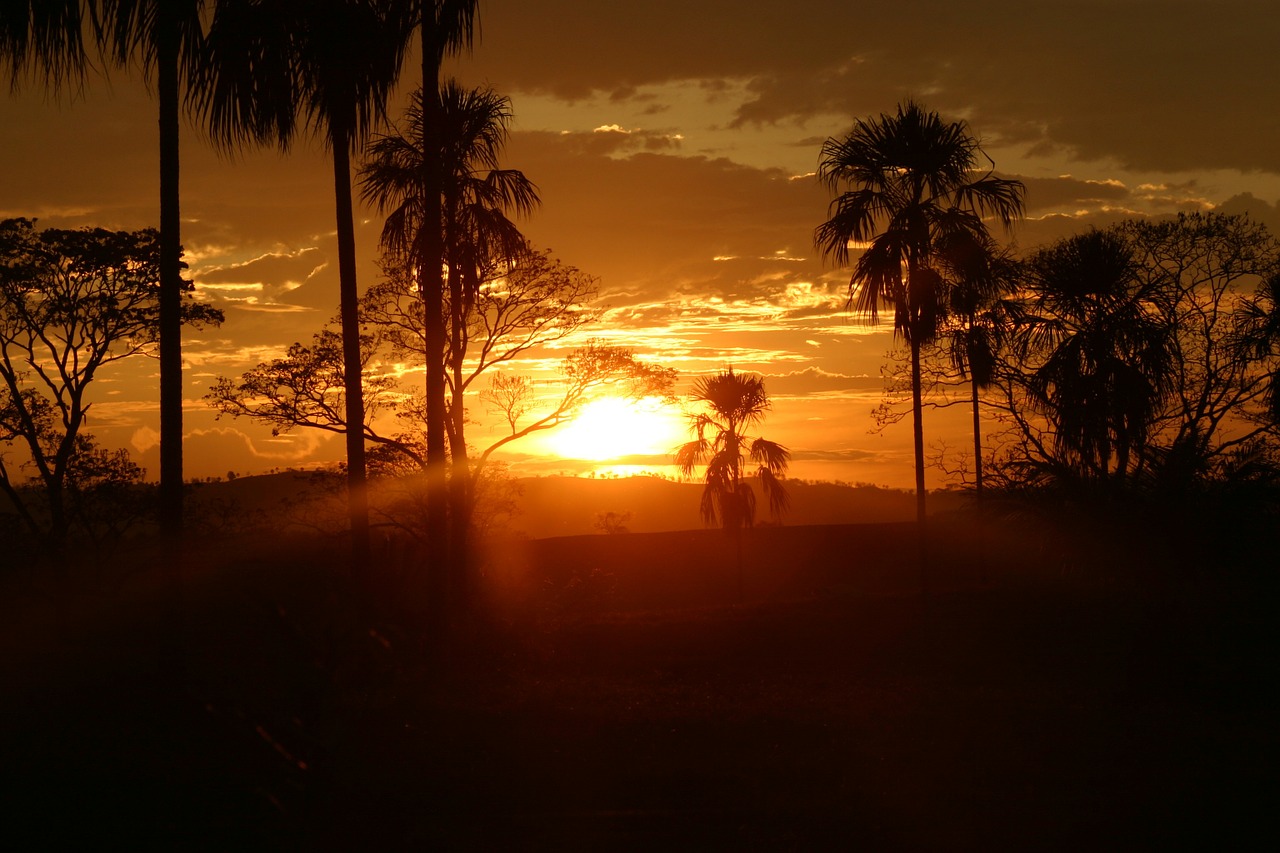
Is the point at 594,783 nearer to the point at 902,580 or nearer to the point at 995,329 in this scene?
the point at 995,329

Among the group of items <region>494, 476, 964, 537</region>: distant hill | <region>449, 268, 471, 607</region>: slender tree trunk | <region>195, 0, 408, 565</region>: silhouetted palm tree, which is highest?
<region>195, 0, 408, 565</region>: silhouetted palm tree

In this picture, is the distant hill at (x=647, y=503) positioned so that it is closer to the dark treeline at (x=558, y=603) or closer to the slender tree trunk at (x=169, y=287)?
the dark treeline at (x=558, y=603)

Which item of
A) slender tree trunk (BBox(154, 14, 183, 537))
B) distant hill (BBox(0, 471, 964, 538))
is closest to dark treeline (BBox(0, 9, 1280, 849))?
slender tree trunk (BBox(154, 14, 183, 537))

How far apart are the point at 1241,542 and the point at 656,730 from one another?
11.4 metres

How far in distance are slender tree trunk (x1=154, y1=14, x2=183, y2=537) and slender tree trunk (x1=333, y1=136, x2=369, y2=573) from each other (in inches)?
118

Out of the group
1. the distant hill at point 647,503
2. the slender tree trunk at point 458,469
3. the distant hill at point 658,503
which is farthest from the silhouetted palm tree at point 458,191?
the distant hill at point 658,503

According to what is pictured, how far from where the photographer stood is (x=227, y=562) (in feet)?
96.0

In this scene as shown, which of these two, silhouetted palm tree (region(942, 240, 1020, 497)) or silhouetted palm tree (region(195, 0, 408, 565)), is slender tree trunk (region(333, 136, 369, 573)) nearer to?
silhouetted palm tree (region(195, 0, 408, 565))

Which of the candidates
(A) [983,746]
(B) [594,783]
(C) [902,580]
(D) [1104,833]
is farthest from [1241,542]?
(C) [902,580]

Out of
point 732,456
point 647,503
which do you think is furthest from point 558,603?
point 647,503

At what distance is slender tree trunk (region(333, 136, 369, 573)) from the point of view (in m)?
15.1

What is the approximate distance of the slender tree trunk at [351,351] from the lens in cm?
1512

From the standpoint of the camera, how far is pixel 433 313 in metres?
17.3

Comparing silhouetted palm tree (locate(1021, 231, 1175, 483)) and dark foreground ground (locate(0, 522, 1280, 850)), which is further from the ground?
silhouetted palm tree (locate(1021, 231, 1175, 483))
